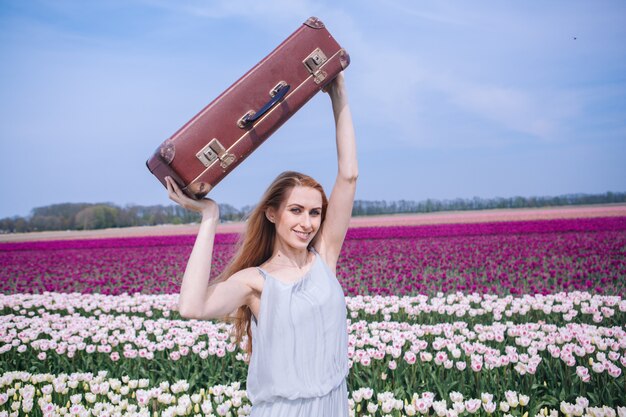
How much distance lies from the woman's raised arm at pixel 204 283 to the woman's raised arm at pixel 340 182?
53cm

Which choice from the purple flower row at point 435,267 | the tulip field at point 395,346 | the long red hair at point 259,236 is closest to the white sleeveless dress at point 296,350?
the long red hair at point 259,236

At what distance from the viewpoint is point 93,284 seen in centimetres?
1090

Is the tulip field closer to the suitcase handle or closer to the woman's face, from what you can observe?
the woman's face

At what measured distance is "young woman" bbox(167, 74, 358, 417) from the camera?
200 centimetres

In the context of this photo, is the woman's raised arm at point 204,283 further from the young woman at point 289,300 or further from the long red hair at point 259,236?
the long red hair at point 259,236

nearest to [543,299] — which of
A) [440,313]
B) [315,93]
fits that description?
[440,313]

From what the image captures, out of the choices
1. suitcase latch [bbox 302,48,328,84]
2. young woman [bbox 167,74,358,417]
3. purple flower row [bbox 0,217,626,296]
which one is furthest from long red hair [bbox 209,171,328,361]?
purple flower row [bbox 0,217,626,296]

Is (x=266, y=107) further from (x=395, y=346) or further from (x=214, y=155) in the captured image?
(x=395, y=346)

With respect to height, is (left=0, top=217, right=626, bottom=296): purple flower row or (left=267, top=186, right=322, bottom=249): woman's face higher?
(left=267, top=186, right=322, bottom=249): woman's face

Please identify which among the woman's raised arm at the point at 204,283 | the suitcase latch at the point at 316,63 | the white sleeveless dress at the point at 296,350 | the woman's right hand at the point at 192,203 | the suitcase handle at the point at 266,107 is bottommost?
the white sleeveless dress at the point at 296,350

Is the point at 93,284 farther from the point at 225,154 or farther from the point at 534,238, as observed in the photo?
the point at 534,238

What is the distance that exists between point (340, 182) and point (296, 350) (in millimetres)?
819

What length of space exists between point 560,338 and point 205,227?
3823mm

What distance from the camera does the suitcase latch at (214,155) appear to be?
2074 millimetres
